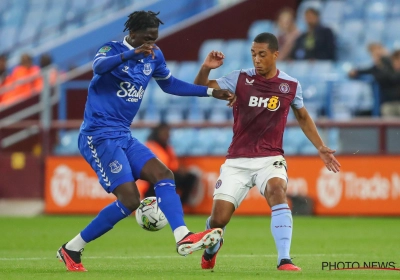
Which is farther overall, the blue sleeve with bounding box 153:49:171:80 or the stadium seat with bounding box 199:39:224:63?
the stadium seat with bounding box 199:39:224:63

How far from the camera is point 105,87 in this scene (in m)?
8.37

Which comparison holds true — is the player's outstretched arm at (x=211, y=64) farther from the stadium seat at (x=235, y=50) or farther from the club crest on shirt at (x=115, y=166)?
the stadium seat at (x=235, y=50)

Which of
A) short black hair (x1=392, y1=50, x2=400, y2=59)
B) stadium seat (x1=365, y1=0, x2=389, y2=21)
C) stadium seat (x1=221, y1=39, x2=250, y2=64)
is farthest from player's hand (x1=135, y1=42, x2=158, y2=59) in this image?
stadium seat (x1=365, y1=0, x2=389, y2=21)

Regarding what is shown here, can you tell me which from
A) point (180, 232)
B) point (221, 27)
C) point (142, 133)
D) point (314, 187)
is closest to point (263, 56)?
point (180, 232)

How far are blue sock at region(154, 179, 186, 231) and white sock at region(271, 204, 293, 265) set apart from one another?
79 cm

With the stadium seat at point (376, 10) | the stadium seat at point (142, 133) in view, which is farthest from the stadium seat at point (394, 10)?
the stadium seat at point (142, 133)

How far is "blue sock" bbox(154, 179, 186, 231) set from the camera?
7.99 metres

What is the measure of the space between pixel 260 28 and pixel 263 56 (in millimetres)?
12087

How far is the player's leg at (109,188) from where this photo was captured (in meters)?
8.16

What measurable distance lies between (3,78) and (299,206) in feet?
23.9

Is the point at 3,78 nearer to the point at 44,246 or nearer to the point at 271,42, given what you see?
the point at 44,246

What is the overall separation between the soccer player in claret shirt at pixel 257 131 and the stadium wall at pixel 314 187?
7.48 m

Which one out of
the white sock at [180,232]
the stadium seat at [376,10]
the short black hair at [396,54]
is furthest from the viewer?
the stadium seat at [376,10]

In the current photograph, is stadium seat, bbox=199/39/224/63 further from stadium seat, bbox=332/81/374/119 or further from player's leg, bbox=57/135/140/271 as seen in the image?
player's leg, bbox=57/135/140/271
